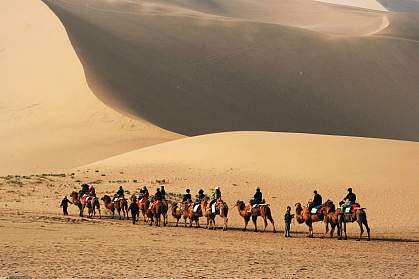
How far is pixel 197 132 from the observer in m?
59.2

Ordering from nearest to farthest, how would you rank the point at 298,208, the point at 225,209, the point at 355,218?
the point at 355,218 → the point at 298,208 → the point at 225,209

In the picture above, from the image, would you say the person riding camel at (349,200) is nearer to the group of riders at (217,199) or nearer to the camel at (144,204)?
the group of riders at (217,199)

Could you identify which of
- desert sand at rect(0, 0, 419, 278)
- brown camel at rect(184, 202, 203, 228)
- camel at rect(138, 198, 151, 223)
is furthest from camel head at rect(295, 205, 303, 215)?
camel at rect(138, 198, 151, 223)

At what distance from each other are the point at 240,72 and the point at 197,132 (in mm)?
16418

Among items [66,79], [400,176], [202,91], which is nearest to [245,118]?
[202,91]

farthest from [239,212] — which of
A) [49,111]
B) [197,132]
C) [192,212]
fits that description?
[197,132]

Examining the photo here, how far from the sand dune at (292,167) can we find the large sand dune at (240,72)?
18463 mm

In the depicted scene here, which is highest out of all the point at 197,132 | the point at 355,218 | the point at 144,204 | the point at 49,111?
the point at 49,111

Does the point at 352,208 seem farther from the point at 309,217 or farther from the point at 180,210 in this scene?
the point at 180,210

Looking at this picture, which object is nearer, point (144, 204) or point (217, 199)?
point (217, 199)

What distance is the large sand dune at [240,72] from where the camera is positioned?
63375 mm

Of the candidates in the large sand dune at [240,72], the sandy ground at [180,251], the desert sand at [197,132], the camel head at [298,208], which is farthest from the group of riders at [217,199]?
the large sand dune at [240,72]

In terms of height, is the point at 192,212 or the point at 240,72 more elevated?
the point at 240,72

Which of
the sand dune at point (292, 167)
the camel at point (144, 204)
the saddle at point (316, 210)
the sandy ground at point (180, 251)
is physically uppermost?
the sand dune at point (292, 167)
